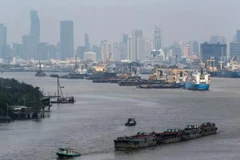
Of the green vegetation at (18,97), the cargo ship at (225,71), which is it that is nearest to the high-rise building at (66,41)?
the cargo ship at (225,71)

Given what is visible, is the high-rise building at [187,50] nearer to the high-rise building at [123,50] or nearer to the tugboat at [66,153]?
the high-rise building at [123,50]

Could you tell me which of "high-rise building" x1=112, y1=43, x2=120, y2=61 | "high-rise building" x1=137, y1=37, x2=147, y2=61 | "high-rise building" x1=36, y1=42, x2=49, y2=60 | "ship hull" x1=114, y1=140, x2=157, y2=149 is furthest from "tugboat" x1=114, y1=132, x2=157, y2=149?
"high-rise building" x1=36, y1=42, x2=49, y2=60

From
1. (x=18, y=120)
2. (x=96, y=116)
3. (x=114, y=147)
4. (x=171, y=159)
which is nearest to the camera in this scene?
(x=171, y=159)

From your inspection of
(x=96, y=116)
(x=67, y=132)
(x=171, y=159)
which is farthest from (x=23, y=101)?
(x=171, y=159)

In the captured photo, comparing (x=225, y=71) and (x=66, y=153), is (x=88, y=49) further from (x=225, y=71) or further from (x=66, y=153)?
(x=66, y=153)

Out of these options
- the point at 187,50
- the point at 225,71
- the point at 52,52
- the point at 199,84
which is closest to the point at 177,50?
the point at 187,50

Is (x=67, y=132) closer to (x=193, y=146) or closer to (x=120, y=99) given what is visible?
(x=193, y=146)
